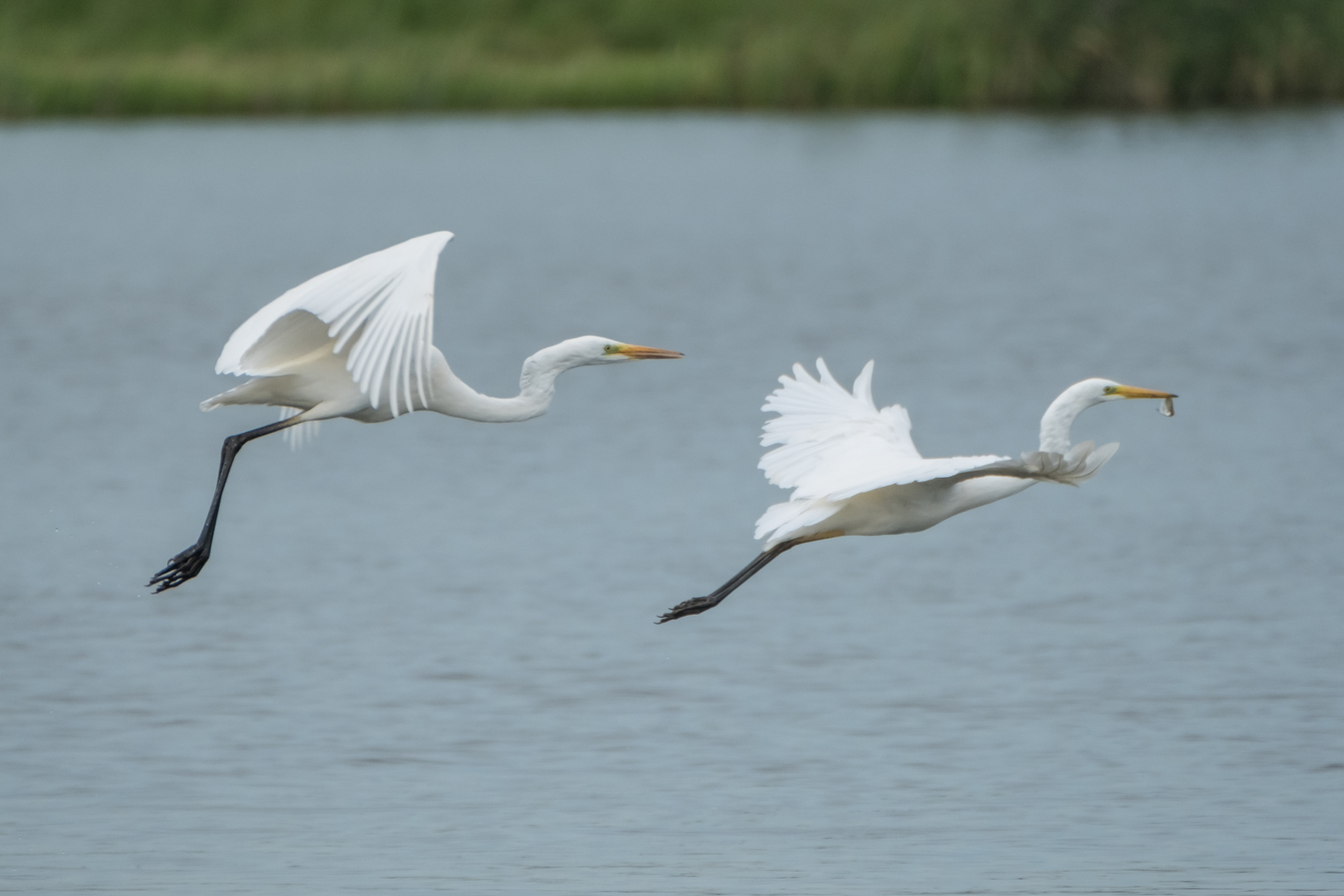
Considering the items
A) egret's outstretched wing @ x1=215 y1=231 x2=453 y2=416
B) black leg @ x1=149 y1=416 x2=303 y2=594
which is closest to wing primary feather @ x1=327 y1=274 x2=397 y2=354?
egret's outstretched wing @ x1=215 y1=231 x2=453 y2=416

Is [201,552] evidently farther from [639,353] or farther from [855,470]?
[855,470]

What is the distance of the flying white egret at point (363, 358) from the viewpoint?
7.46 meters

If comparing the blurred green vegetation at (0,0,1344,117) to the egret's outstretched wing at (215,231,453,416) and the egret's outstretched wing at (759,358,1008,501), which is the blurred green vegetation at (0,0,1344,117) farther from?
the egret's outstretched wing at (215,231,453,416)

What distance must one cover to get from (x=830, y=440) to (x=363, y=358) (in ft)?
6.41

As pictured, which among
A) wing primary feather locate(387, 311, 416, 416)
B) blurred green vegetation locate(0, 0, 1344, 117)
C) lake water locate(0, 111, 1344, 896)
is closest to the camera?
wing primary feather locate(387, 311, 416, 416)

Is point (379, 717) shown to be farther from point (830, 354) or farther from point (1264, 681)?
point (830, 354)

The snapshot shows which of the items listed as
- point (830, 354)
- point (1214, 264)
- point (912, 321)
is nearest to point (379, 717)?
point (830, 354)

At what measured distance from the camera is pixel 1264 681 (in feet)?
32.9

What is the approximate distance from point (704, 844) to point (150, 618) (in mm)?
4445

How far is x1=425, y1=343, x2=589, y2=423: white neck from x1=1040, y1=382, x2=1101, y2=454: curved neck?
70.4 inches

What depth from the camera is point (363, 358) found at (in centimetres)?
750

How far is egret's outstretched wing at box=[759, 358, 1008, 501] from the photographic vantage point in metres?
7.87

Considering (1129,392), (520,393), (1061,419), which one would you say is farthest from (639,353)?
(1129,392)

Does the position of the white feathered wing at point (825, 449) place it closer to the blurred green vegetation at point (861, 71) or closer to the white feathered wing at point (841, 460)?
the white feathered wing at point (841, 460)
